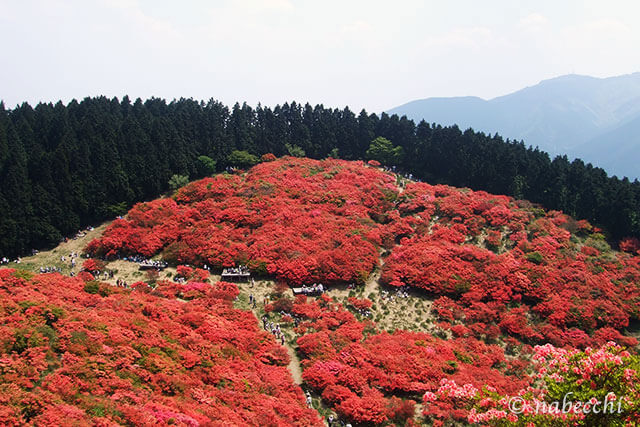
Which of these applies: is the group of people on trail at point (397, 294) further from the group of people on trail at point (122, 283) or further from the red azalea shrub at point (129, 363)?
the group of people on trail at point (122, 283)

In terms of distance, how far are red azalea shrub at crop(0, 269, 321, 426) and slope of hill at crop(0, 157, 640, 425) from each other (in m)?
0.09

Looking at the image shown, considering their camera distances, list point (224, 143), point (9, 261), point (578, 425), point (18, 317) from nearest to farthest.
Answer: point (578, 425) < point (18, 317) < point (9, 261) < point (224, 143)

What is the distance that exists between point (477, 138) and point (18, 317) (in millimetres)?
61602

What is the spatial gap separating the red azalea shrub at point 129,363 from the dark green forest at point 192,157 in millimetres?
20526

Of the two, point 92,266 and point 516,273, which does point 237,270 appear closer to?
point 92,266

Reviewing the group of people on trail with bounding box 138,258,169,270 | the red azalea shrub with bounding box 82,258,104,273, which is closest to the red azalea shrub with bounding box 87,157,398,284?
the group of people on trail with bounding box 138,258,169,270

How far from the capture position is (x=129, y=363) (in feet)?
61.3

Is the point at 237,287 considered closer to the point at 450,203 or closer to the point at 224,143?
the point at 450,203

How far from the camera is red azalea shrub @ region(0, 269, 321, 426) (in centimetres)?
1512

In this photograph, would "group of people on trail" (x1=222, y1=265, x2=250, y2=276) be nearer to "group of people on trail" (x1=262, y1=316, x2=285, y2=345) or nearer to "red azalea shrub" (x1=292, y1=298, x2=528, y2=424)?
"group of people on trail" (x1=262, y1=316, x2=285, y2=345)

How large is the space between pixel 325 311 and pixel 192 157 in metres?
35.5

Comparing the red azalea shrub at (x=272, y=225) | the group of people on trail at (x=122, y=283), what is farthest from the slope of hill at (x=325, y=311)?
the group of people on trail at (x=122, y=283)

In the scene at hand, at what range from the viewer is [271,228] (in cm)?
4138

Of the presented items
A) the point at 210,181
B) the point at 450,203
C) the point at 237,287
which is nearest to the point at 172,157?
the point at 210,181
